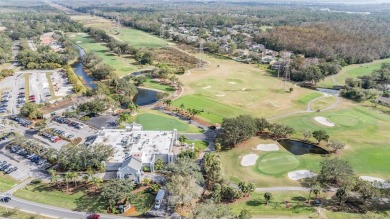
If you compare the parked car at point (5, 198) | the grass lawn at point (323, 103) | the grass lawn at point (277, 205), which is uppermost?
the grass lawn at point (323, 103)

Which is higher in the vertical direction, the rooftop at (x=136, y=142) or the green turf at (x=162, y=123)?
the rooftop at (x=136, y=142)

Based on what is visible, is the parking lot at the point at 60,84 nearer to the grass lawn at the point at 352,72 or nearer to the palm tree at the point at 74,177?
the palm tree at the point at 74,177

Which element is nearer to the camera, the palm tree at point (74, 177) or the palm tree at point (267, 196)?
the palm tree at point (267, 196)

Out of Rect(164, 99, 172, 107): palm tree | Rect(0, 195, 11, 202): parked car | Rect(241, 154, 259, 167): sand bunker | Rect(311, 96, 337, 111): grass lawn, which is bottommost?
Rect(241, 154, 259, 167): sand bunker

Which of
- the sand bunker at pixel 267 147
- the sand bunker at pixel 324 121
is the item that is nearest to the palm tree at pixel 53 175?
the sand bunker at pixel 267 147

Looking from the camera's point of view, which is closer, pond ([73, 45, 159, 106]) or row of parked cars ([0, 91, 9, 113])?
row of parked cars ([0, 91, 9, 113])

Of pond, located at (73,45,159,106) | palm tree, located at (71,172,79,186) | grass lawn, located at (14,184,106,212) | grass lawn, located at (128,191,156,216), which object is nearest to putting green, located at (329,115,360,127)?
pond, located at (73,45,159,106)

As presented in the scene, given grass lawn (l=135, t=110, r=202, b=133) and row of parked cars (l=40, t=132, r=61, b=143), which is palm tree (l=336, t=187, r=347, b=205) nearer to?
grass lawn (l=135, t=110, r=202, b=133)
